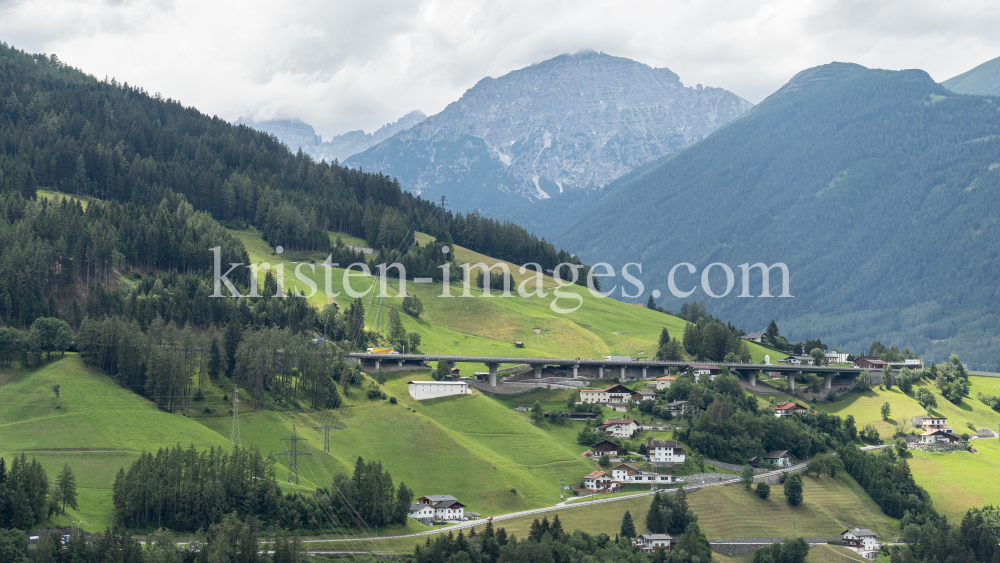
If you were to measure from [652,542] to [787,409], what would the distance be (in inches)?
2255

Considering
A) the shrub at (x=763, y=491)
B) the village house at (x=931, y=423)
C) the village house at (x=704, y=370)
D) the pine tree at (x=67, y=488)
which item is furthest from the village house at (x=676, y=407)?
the pine tree at (x=67, y=488)

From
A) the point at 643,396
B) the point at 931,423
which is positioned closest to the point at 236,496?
the point at 643,396

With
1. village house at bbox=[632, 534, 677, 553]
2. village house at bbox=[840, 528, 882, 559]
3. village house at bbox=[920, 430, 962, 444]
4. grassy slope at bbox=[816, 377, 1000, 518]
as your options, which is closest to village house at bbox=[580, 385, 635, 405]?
grassy slope at bbox=[816, 377, 1000, 518]

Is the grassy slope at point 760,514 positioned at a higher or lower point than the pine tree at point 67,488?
lower

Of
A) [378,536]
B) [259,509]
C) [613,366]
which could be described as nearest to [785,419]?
[613,366]

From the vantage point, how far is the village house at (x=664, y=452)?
451ft

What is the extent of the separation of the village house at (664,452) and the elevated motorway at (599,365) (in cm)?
3230

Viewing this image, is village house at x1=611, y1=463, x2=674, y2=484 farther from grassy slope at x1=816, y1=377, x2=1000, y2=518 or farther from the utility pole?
grassy slope at x1=816, y1=377, x2=1000, y2=518

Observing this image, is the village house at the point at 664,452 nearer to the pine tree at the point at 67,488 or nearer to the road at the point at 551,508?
the road at the point at 551,508

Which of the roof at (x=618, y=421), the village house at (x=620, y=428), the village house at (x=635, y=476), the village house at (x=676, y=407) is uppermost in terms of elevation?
the village house at (x=676, y=407)

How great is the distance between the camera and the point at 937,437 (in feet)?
539

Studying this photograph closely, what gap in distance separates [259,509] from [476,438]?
39619mm

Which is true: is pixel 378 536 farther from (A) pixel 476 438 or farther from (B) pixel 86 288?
(B) pixel 86 288

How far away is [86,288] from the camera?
505 ft
